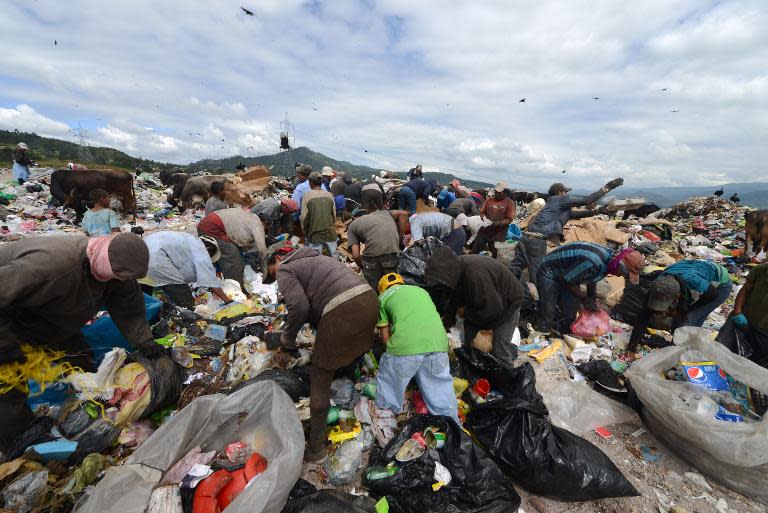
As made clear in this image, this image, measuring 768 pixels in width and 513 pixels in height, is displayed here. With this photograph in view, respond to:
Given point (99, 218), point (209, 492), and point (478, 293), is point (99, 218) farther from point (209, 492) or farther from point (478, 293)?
point (478, 293)

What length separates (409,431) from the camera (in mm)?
2240

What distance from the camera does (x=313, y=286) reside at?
240 centimetres

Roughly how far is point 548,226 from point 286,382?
4560 millimetres

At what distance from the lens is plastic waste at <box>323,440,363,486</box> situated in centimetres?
216

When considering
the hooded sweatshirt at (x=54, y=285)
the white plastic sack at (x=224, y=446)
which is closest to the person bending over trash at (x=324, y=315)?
the white plastic sack at (x=224, y=446)

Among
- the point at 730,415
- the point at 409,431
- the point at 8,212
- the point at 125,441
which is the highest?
the point at 8,212

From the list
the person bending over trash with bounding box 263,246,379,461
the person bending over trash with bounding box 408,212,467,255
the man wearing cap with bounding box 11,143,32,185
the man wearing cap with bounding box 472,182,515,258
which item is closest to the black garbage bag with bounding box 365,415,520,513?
the person bending over trash with bounding box 263,246,379,461

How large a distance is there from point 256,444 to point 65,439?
1210 mm

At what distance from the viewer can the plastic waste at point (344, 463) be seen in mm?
2162

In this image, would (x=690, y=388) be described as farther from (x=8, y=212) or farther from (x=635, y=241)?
(x=8, y=212)

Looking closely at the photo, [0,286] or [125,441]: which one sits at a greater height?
[0,286]

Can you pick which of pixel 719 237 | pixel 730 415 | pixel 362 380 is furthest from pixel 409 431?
pixel 719 237

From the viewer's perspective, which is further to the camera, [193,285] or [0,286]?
[193,285]

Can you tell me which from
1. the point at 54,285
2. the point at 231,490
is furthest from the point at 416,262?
the point at 54,285
